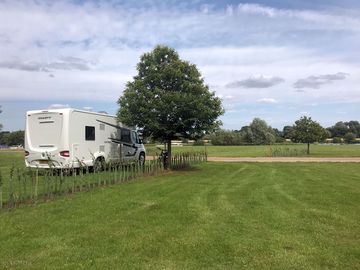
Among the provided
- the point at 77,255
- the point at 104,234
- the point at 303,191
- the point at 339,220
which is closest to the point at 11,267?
the point at 77,255

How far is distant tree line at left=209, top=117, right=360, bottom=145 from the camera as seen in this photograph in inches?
1677

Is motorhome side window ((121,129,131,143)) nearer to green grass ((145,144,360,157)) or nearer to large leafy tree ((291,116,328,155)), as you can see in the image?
green grass ((145,144,360,157))

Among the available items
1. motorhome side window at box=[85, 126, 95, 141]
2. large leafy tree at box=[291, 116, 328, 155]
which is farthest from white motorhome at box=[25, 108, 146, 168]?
large leafy tree at box=[291, 116, 328, 155]

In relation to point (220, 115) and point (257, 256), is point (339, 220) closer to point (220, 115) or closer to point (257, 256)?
point (257, 256)

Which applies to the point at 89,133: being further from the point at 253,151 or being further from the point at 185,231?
the point at 253,151

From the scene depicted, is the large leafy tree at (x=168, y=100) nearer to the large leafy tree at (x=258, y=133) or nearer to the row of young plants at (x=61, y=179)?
the row of young plants at (x=61, y=179)

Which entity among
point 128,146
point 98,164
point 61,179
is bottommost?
point 61,179

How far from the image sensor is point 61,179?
11.4 meters

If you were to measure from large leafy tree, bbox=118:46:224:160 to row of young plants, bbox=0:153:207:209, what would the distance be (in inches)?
71.0

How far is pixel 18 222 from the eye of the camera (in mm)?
7949

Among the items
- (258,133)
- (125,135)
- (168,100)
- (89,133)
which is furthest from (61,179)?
(258,133)

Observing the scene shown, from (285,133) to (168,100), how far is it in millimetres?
80139

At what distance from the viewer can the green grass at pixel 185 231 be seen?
5.79 metres

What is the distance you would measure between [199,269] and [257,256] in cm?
99
